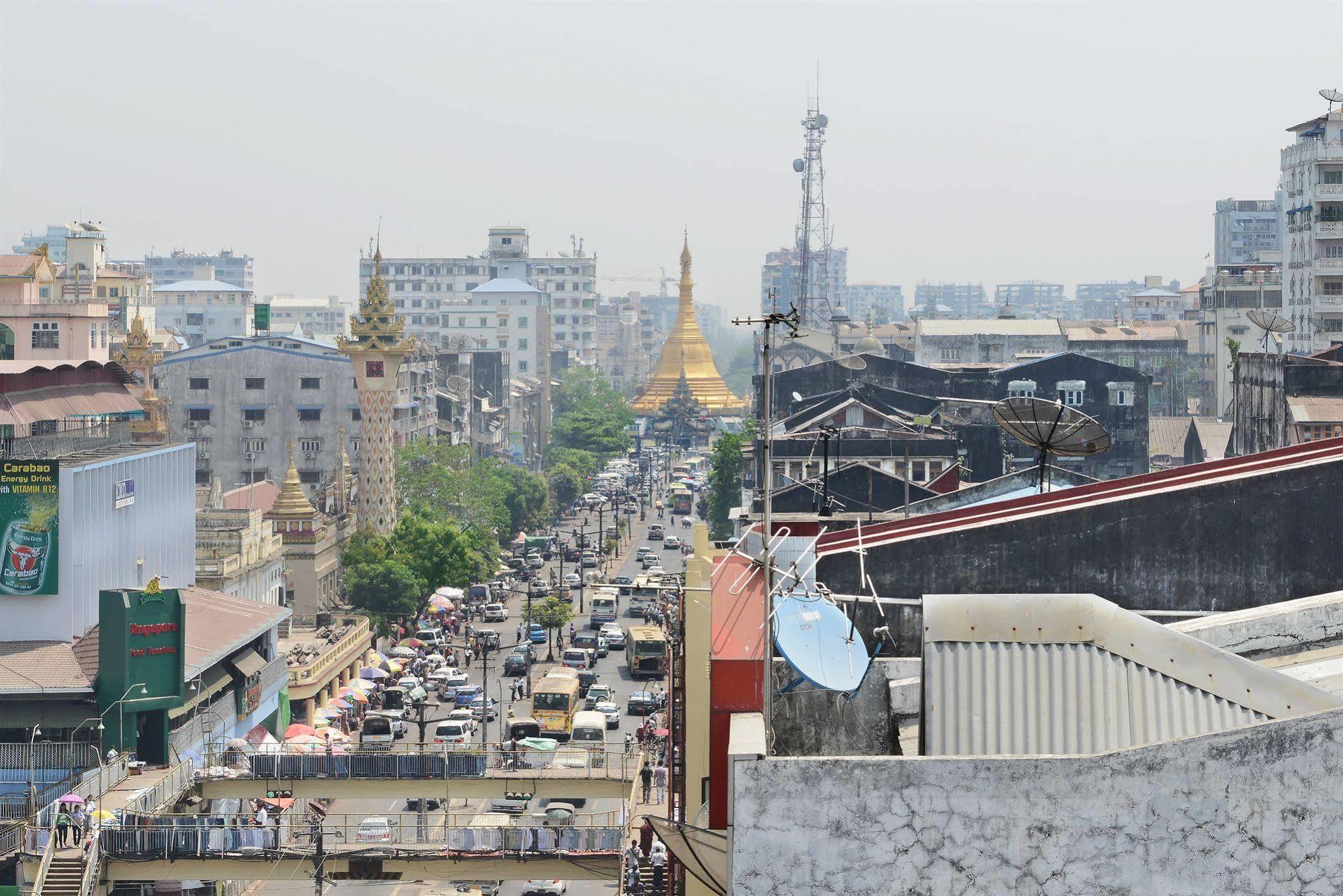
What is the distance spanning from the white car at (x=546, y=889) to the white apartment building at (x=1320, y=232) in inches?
1569

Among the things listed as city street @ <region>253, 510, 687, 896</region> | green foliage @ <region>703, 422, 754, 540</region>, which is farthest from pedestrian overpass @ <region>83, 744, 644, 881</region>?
green foliage @ <region>703, 422, 754, 540</region>

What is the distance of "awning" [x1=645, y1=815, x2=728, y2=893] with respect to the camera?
38.7ft

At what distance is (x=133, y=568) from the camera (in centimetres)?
5006

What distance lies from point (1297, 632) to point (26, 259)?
8281 centimetres

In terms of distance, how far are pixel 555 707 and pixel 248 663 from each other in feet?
33.3

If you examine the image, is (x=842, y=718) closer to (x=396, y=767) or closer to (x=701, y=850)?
Result: (x=701, y=850)

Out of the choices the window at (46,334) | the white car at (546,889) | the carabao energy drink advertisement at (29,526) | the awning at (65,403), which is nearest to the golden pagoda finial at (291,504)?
the awning at (65,403)

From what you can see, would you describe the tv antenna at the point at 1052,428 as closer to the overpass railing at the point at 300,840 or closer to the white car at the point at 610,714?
the overpass railing at the point at 300,840

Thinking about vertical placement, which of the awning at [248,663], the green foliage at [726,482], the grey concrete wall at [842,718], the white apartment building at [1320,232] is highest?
the white apartment building at [1320,232]

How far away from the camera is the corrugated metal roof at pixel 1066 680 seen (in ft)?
35.5

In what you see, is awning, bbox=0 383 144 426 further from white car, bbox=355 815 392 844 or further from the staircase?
the staircase

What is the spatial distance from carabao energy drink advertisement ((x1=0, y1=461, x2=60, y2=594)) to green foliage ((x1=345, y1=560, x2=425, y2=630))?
29.0m

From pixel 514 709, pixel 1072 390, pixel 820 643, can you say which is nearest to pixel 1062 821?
pixel 820 643

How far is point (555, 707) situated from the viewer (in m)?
56.7
